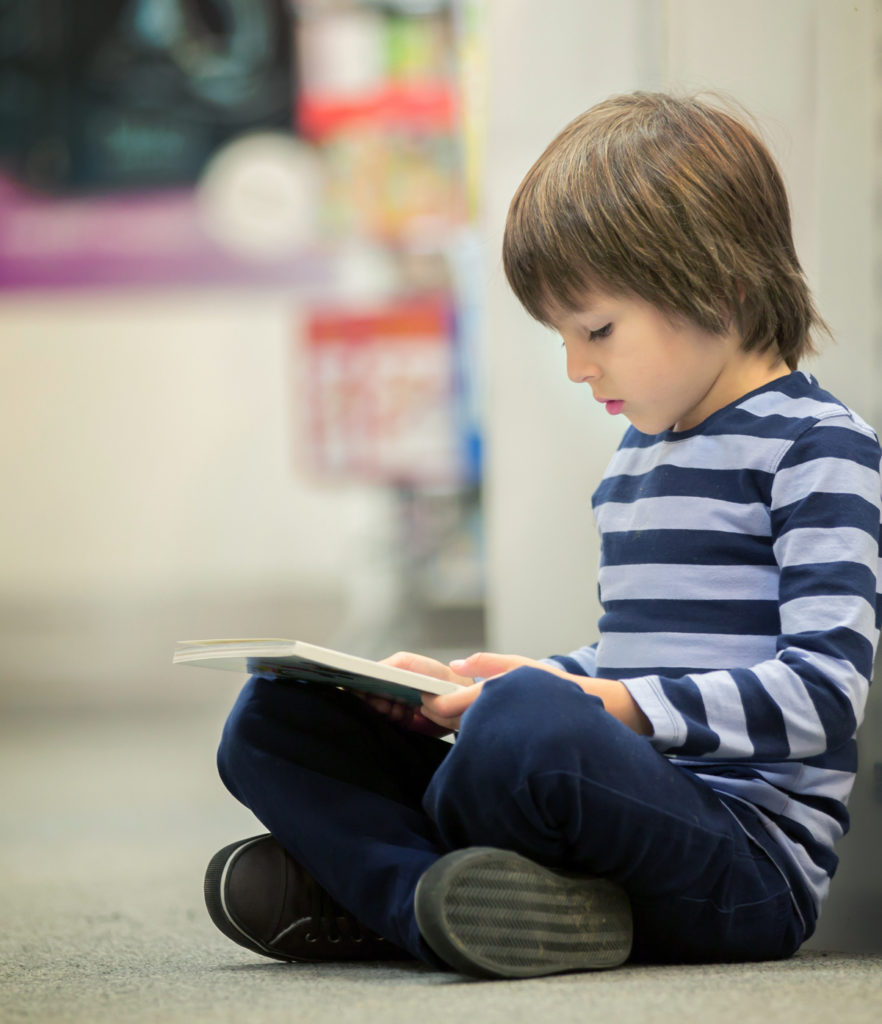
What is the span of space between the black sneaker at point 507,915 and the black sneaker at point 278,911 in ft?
0.49

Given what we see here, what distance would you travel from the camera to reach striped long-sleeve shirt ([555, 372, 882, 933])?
2.61 feet

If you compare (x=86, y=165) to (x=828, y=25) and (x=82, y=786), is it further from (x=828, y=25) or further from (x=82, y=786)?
(x=828, y=25)

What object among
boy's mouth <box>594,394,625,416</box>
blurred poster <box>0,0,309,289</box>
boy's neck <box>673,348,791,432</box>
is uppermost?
blurred poster <box>0,0,309,289</box>

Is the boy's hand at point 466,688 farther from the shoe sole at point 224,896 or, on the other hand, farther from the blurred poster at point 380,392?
the blurred poster at point 380,392

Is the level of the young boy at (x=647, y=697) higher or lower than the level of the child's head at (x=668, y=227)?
lower

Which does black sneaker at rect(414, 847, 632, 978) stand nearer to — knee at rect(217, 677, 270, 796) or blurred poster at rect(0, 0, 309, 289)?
knee at rect(217, 677, 270, 796)

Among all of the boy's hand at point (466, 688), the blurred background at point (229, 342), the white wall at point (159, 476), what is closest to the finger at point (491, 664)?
the boy's hand at point (466, 688)

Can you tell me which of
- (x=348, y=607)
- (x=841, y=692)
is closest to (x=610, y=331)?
(x=841, y=692)

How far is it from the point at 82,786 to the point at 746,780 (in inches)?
71.0

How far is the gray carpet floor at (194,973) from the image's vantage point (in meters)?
0.69

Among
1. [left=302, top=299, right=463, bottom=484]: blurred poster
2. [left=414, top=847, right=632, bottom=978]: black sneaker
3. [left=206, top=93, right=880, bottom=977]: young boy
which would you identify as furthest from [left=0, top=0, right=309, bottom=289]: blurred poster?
[left=414, top=847, right=632, bottom=978]: black sneaker

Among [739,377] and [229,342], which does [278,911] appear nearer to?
[739,377]

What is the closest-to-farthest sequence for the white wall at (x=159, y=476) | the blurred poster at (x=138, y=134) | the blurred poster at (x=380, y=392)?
1. the blurred poster at (x=380, y=392)
2. the blurred poster at (x=138, y=134)
3. the white wall at (x=159, y=476)

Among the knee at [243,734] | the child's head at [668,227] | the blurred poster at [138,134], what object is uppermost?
the blurred poster at [138,134]
